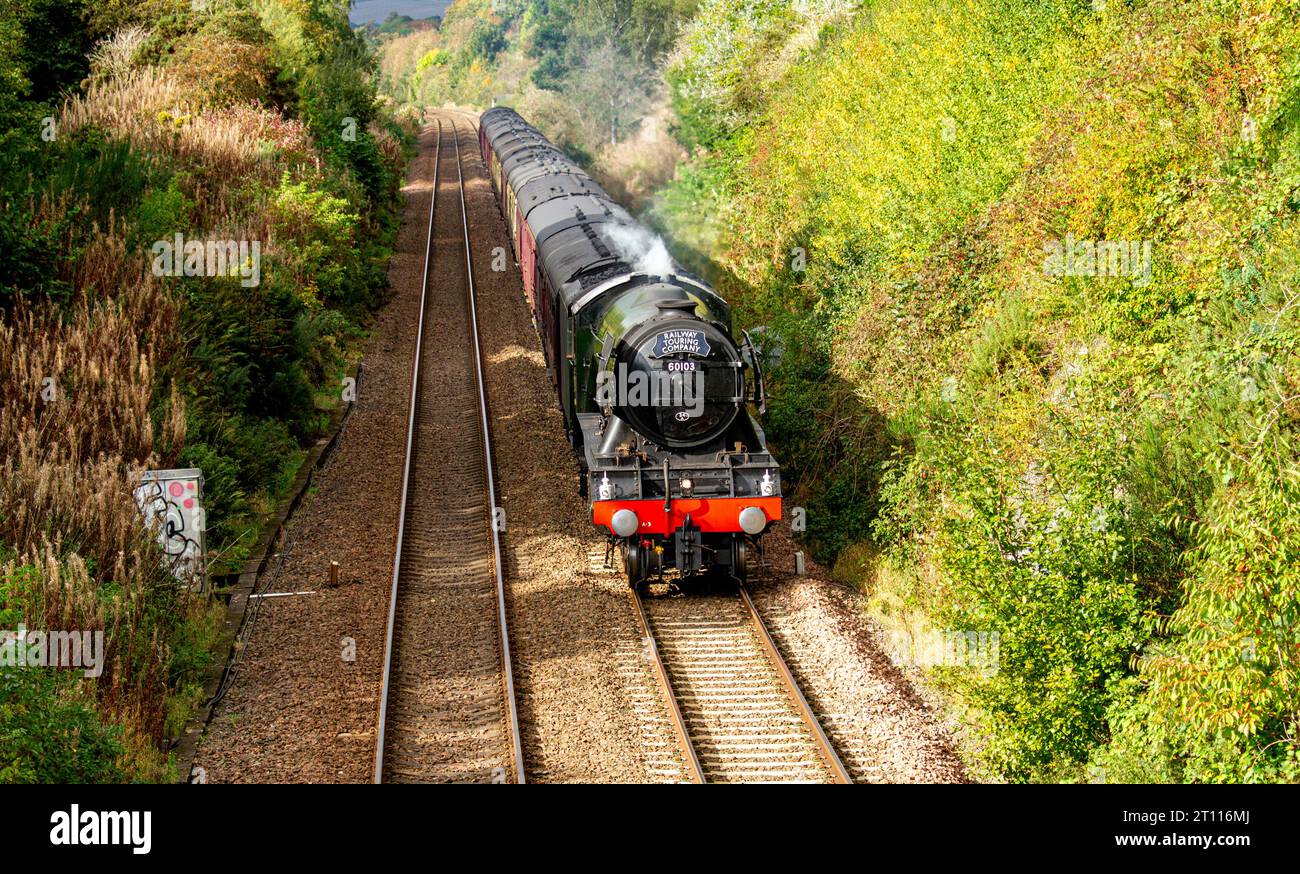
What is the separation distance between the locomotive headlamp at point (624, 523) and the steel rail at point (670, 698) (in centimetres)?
106

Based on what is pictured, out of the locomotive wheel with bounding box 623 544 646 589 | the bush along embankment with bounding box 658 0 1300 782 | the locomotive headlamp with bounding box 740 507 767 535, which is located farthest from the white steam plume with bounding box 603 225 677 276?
the locomotive wheel with bounding box 623 544 646 589

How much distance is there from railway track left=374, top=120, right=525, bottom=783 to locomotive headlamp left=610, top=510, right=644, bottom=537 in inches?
70.0

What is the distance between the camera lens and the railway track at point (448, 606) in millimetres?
11617

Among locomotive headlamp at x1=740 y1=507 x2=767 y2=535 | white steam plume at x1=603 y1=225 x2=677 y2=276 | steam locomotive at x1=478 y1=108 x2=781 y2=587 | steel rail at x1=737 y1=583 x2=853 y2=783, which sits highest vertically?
white steam plume at x1=603 y1=225 x2=677 y2=276

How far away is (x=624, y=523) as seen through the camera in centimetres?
1473

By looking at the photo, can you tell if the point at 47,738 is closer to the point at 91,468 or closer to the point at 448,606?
the point at 91,468

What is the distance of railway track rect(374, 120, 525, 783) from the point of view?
11617 mm

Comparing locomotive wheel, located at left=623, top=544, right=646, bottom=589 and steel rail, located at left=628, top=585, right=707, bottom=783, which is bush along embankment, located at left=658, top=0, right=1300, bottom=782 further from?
locomotive wheel, located at left=623, top=544, right=646, bottom=589

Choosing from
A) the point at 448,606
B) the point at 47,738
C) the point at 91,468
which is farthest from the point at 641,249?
the point at 47,738

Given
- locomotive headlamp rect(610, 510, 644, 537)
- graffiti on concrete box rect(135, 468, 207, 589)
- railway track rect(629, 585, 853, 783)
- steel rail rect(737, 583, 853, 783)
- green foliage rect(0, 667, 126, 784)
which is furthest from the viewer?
locomotive headlamp rect(610, 510, 644, 537)

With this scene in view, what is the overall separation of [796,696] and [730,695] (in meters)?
0.75

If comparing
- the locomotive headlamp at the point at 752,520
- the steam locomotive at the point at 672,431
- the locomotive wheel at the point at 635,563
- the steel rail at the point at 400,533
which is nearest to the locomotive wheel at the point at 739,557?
the steam locomotive at the point at 672,431

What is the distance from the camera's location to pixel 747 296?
28.8 meters

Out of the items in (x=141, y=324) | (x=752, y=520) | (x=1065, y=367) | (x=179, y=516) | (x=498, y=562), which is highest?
(x=141, y=324)
